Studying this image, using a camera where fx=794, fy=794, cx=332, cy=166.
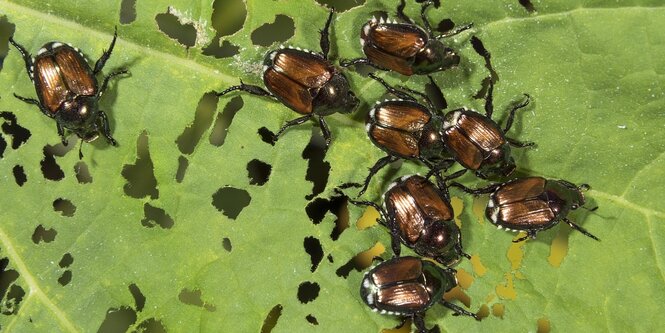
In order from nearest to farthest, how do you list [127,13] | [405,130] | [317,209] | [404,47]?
1. [127,13]
2. [404,47]
3. [405,130]
4. [317,209]

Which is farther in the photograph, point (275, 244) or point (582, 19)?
point (275, 244)

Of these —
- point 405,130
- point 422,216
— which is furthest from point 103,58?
point 422,216

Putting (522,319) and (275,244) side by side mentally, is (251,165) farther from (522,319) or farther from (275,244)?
(522,319)

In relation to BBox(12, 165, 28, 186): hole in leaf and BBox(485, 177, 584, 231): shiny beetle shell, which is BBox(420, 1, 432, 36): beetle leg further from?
BBox(12, 165, 28, 186): hole in leaf

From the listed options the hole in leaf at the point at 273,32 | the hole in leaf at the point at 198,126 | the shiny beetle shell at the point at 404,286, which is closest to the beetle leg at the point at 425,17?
the hole in leaf at the point at 273,32

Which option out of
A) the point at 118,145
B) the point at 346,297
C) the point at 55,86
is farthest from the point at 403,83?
the point at 55,86

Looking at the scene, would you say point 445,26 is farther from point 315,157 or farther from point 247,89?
point 247,89
